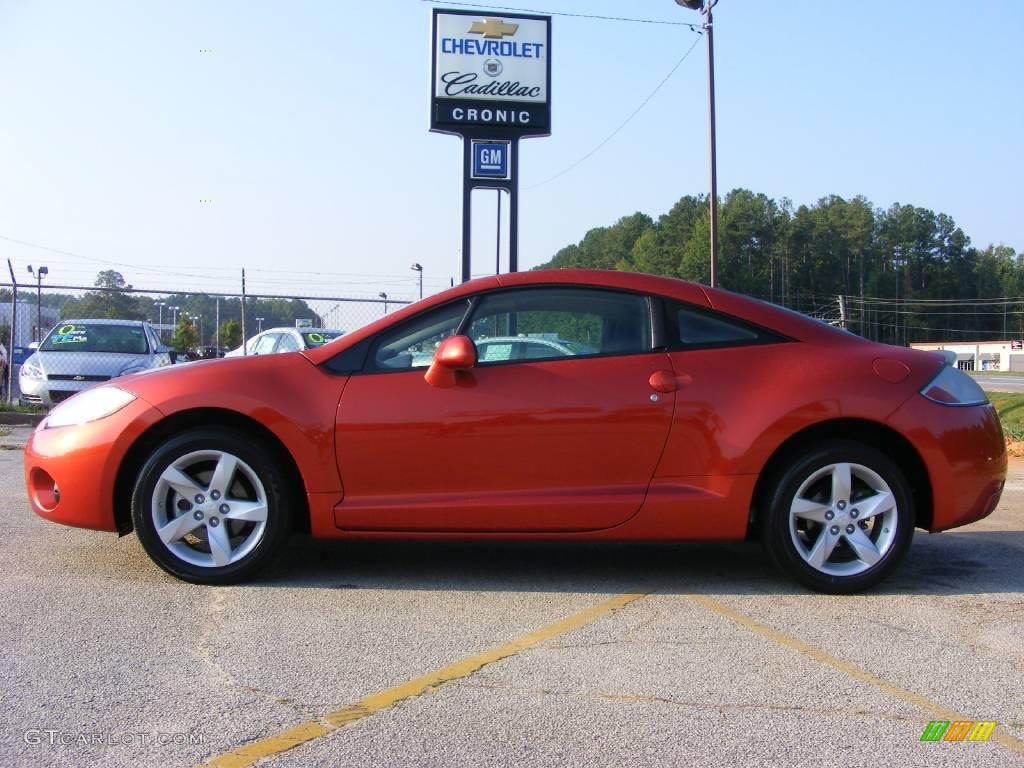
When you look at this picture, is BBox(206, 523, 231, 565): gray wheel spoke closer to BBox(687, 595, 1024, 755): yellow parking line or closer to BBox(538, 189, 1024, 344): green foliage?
BBox(687, 595, 1024, 755): yellow parking line

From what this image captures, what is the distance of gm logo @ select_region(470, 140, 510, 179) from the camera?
1603 centimetres

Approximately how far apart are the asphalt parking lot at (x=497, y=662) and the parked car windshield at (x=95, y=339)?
875 centimetres

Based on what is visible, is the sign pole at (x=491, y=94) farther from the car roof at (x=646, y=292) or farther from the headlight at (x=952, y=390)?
the headlight at (x=952, y=390)

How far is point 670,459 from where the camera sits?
4.11m

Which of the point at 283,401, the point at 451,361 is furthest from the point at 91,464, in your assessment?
the point at 451,361

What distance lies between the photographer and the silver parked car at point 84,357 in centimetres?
1216

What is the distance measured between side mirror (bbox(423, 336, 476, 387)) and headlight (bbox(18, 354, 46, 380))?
10.0 m

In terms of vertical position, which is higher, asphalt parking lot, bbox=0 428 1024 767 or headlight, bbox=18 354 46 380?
headlight, bbox=18 354 46 380

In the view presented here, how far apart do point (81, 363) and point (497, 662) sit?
10.8 m

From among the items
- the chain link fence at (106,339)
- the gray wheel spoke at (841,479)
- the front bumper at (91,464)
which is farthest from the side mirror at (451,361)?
the chain link fence at (106,339)

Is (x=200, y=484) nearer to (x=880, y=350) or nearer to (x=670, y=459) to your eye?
(x=670, y=459)

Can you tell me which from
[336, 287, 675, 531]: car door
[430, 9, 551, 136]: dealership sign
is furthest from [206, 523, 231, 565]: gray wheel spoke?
[430, 9, 551, 136]: dealership sign

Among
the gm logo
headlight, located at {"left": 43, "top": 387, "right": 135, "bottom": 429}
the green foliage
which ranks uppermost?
the green foliage

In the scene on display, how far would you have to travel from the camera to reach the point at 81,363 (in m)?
12.3
